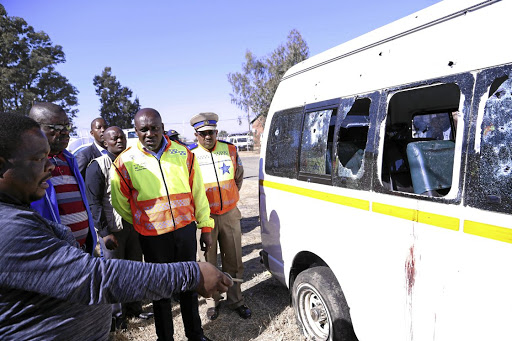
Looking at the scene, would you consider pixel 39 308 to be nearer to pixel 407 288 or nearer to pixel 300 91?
pixel 407 288

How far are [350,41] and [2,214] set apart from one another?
90.1 inches

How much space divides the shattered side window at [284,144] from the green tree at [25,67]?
1100 inches

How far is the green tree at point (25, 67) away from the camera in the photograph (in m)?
25.0

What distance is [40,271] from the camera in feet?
Result: 3.18

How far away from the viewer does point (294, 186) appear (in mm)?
2781

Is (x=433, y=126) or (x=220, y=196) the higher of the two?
(x=433, y=126)

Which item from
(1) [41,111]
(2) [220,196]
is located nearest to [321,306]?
(2) [220,196]

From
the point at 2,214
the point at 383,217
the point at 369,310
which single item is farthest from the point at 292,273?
the point at 2,214

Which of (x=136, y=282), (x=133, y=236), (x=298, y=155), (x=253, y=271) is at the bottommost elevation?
(x=253, y=271)

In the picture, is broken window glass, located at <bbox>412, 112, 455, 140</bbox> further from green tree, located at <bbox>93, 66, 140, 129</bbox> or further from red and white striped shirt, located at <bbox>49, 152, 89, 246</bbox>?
green tree, located at <bbox>93, 66, 140, 129</bbox>

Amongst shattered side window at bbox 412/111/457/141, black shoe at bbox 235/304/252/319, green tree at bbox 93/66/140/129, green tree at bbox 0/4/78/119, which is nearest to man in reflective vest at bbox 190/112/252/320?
black shoe at bbox 235/304/252/319

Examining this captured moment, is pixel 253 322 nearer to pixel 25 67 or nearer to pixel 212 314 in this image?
pixel 212 314

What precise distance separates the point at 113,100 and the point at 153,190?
45.7 metres

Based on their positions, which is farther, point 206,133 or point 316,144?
point 206,133
